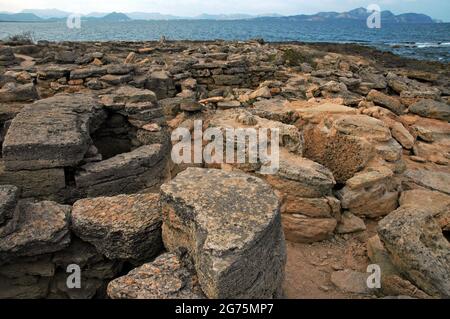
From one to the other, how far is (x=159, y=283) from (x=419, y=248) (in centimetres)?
291

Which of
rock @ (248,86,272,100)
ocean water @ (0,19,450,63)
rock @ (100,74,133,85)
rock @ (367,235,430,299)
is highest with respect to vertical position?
ocean water @ (0,19,450,63)

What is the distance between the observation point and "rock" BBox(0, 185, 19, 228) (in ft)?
13.1

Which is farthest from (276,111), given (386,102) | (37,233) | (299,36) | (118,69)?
(299,36)

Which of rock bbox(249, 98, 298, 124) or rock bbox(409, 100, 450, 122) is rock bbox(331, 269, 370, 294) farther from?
rock bbox(409, 100, 450, 122)

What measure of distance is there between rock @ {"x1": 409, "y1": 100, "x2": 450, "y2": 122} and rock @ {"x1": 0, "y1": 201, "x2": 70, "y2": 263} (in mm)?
10052

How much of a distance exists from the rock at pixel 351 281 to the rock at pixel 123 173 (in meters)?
3.10

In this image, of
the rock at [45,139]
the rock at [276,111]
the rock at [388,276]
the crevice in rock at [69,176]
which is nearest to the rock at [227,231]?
the rock at [388,276]

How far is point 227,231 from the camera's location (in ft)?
11.3

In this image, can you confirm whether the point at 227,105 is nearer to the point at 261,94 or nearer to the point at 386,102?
the point at 261,94

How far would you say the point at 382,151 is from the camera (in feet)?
22.1

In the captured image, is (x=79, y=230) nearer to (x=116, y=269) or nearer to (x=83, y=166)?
(x=116, y=269)

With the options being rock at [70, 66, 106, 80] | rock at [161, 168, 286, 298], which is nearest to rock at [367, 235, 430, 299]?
rock at [161, 168, 286, 298]
